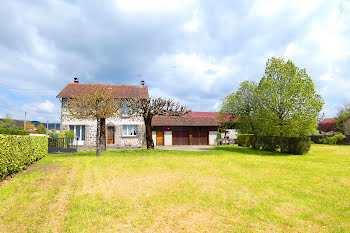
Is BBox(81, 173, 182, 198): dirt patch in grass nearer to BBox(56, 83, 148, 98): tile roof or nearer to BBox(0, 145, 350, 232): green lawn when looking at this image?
BBox(0, 145, 350, 232): green lawn

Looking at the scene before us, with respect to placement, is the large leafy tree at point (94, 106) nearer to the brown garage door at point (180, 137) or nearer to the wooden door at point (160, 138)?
the wooden door at point (160, 138)

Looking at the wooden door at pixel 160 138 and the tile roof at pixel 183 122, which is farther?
the wooden door at pixel 160 138

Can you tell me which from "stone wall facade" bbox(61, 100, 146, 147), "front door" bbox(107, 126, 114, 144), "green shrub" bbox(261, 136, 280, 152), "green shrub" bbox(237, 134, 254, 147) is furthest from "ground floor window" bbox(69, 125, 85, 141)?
"green shrub" bbox(261, 136, 280, 152)

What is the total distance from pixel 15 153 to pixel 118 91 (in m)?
20.2

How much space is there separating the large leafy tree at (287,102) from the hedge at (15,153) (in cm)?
1724

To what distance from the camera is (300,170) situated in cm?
1005

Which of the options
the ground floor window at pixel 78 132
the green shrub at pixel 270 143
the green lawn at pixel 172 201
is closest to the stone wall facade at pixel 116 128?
the ground floor window at pixel 78 132

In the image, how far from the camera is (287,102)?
17.4 m

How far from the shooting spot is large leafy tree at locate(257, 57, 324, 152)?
674 inches

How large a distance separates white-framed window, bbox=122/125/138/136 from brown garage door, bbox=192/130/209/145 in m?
8.87

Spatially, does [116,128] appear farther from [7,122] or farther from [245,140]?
[7,122]

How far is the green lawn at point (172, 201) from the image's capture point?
4297 millimetres

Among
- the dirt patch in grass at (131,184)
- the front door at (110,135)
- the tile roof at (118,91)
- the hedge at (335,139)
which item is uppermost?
the tile roof at (118,91)

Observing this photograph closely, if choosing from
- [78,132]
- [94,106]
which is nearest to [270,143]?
[94,106]
